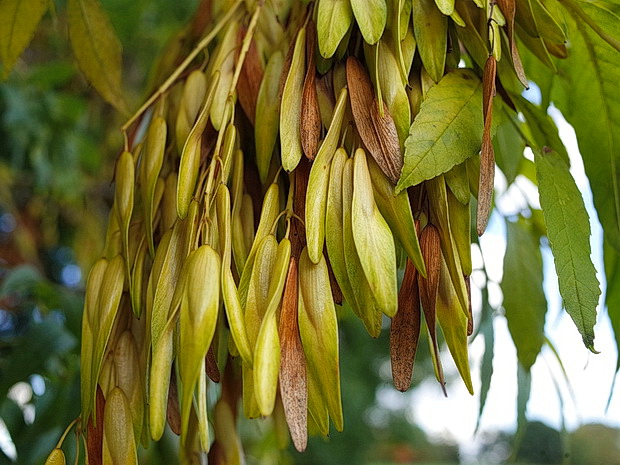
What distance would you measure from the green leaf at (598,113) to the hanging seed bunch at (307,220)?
30mm

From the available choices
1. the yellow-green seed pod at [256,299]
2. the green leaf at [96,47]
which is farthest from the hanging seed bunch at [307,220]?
the green leaf at [96,47]

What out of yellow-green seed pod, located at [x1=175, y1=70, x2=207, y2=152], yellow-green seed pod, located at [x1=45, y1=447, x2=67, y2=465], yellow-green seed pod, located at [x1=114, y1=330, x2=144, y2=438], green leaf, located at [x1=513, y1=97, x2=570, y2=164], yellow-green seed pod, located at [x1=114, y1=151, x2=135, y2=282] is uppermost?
yellow-green seed pod, located at [x1=175, y1=70, x2=207, y2=152]

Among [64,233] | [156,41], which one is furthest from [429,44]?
[64,233]

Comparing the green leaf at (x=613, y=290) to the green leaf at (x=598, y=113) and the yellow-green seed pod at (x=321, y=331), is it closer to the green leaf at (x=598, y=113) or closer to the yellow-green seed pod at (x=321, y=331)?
the green leaf at (x=598, y=113)

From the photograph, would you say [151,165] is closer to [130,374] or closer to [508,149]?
[130,374]

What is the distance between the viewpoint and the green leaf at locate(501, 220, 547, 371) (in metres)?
0.44

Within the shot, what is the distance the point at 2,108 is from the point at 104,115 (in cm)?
51

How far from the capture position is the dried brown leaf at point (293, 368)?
0.84 feet

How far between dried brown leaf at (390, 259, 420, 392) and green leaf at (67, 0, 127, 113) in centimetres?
25

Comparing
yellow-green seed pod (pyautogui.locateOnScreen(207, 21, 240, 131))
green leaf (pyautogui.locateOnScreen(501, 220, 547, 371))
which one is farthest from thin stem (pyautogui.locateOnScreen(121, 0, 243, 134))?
green leaf (pyautogui.locateOnScreen(501, 220, 547, 371))

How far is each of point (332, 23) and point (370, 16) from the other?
16mm

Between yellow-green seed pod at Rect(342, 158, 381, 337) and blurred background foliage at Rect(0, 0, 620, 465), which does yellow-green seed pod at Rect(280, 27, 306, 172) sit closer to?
yellow-green seed pod at Rect(342, 158, 381, 337)

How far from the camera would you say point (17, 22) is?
1.40ft

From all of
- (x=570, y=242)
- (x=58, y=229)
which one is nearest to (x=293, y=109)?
(x=570, y=242)
